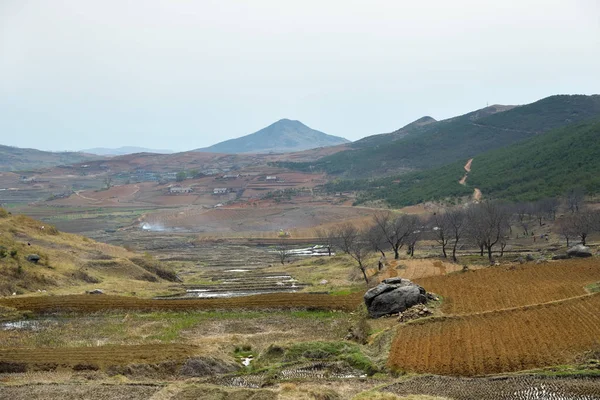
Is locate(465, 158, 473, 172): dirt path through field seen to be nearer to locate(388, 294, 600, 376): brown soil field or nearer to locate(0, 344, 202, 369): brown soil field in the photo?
locate(388, 294, 600, 376): brown soil field

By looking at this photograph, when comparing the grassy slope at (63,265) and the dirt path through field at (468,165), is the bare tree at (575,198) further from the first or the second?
the grassy slope at (63,265)

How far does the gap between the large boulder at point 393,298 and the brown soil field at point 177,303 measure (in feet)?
14.8

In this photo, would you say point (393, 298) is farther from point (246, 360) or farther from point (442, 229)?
point (442, 229)

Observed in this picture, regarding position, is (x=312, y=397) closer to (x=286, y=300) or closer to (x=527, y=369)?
(x=527, y=369)

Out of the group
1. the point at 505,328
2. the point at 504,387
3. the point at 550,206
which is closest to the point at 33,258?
the point at 505,328

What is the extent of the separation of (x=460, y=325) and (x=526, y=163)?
124 metres

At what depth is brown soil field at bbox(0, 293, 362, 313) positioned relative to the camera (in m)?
40.9

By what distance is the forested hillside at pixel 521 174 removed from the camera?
111719mm

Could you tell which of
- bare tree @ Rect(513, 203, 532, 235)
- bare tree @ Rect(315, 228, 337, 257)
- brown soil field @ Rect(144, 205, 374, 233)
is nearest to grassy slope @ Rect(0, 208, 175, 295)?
bare tree @ Rect(315, 228, 337, 257)

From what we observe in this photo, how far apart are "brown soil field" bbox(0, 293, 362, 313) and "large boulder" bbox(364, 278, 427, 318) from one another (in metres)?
4.50

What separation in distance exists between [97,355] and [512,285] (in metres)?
31.6

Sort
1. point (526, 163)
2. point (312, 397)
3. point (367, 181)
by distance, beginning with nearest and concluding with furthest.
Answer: point (312, 397), point (526, 163), point (367, 181)

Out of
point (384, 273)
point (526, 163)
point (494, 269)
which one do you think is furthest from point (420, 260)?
point (526, 163)

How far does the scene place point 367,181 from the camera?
Answer: 195m
